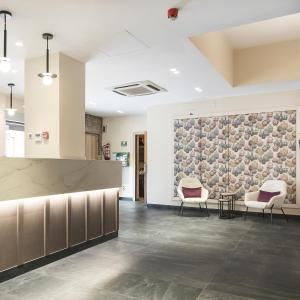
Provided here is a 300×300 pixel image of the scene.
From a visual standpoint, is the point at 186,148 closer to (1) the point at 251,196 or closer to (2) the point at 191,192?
(2) the point at 191,192

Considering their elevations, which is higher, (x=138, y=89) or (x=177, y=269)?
(x=138, y=89)

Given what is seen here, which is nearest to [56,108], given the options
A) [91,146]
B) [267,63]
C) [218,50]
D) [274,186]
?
[218,50]

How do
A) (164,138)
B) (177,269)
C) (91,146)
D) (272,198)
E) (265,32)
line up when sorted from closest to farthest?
(177,269) → (265,32) → (272,198) → (164,138) → (91,146)

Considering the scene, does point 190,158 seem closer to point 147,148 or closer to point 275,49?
point 147,148

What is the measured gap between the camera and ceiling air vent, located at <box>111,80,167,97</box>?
633cm

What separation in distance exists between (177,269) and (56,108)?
2851 mm

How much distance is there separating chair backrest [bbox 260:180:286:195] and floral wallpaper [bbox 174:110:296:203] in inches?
8.4

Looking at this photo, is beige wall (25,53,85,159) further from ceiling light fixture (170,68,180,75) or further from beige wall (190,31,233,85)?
beige wall (190,31,233,85)

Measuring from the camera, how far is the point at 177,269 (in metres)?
3.60

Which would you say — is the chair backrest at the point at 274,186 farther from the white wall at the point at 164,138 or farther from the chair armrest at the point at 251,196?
the white wall at the point at 164,138

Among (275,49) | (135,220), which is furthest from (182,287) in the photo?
(275,49)

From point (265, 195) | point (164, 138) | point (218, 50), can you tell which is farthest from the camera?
point (164, 138)

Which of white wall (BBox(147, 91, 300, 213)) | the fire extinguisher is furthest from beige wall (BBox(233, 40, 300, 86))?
the fire extinguisher

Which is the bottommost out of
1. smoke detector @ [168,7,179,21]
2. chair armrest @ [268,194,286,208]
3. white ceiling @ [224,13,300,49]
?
chair armrest @ [268,194,286,208]
